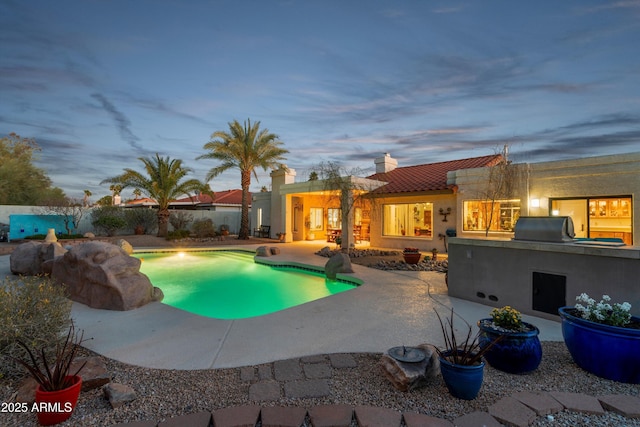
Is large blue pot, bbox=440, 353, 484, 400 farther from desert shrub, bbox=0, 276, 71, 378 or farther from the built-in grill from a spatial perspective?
desert shrub, bbox=0, 276, 71, 378

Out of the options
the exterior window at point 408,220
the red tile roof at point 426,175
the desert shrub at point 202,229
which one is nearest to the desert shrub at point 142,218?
the desert shrub at point 202,229

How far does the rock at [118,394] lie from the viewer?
2914 mm

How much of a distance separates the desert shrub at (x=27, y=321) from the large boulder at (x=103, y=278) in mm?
2342

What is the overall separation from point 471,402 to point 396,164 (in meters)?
19.5

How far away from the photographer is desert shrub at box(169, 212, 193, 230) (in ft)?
72.7

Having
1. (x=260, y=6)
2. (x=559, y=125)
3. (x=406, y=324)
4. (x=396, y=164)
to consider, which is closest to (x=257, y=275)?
(x=406, y=324)

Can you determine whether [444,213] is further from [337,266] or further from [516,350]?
[516,350]

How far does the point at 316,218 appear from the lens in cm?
2259

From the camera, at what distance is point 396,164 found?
2147 centimetres

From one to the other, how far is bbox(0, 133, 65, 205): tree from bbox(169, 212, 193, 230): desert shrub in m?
8.89

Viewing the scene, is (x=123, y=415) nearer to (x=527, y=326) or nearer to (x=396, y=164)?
(x=527, y=326)

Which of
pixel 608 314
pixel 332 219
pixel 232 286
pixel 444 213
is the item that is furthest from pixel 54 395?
pixel 332 219

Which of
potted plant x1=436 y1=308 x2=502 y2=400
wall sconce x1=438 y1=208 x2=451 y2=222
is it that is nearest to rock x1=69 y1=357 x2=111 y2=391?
potted plant x1=436 y1=308 x2=502 y2=400

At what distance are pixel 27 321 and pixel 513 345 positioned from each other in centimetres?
535
